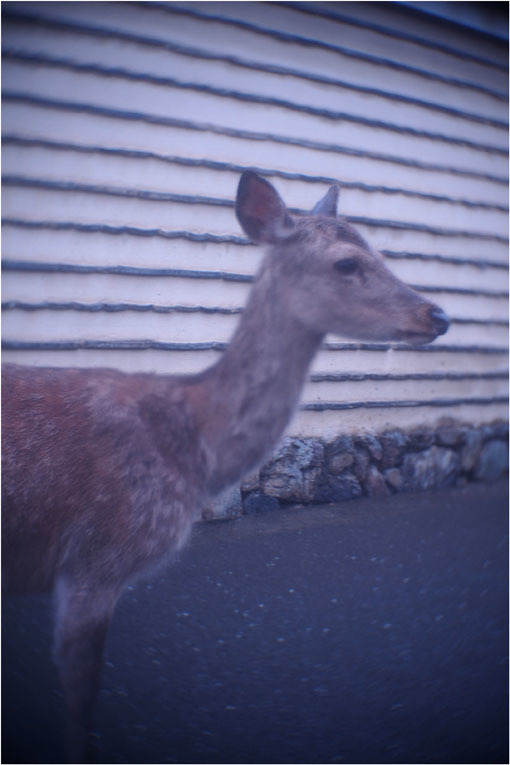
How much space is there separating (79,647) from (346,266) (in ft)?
5.21

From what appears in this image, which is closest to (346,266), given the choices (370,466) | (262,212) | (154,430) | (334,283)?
(334,283)

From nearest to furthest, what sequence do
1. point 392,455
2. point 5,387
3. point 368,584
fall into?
1. point 5,387
2. point 368,584
3. point 392,455

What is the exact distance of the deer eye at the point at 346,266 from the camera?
79.7 inches

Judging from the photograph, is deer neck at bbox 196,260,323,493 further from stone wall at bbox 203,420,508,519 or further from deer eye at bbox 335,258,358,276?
stone wall at bbox 203,420,508,519

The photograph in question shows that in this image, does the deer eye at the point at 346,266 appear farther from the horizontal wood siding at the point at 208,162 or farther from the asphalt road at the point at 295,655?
the asphalt road at the point at 295,655

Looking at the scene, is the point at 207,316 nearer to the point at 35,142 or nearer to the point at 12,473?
the point at 35,142

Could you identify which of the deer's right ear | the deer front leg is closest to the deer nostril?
the deer's right ear

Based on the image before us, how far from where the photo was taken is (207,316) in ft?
10.8

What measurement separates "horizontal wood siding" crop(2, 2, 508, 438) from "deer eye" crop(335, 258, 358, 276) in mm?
1383

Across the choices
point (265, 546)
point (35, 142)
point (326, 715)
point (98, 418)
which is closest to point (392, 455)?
point (265, 546)

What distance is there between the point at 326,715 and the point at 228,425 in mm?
1178

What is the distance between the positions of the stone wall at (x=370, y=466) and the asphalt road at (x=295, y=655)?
133 mm

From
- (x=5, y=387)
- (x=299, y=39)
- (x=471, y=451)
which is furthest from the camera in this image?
(x=471, y=451)

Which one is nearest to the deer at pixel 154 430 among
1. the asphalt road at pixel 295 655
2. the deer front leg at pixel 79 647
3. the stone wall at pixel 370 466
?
the deer front leg at pixel 79 647
